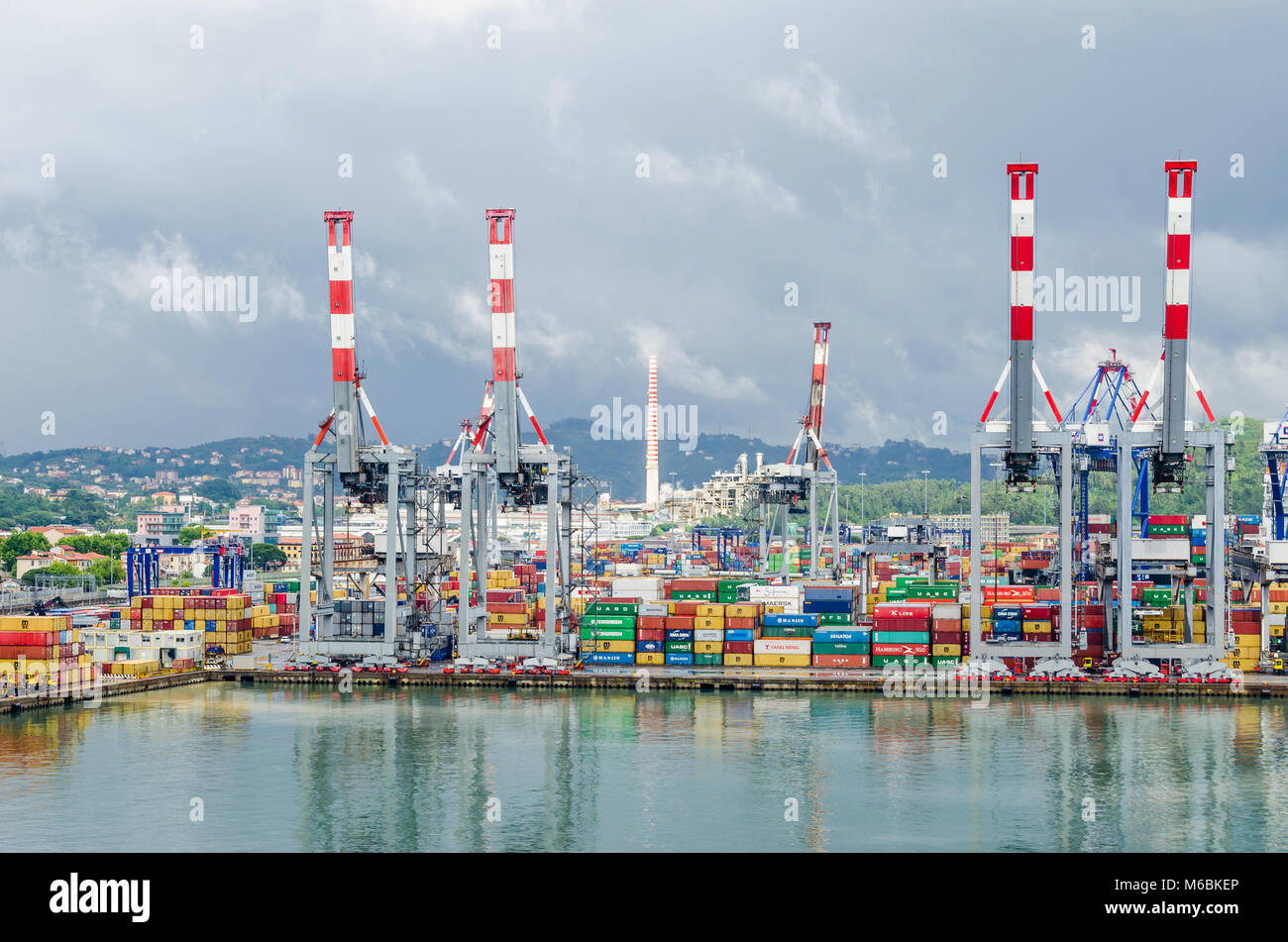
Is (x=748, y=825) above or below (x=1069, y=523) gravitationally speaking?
below

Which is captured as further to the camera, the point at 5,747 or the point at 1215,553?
the point at 1215,553

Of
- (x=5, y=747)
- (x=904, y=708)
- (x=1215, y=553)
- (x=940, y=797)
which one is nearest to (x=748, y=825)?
(x=940, y=797)

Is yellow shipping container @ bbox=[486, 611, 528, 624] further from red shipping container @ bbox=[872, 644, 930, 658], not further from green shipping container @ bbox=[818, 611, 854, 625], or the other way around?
red shipping container @ bbox=[872, 644, 930, 658]

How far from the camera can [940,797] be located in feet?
90.3

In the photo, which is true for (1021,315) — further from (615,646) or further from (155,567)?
(155,567)

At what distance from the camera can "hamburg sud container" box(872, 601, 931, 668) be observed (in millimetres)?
43500

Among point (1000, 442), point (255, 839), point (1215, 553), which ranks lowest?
point (255, 839)

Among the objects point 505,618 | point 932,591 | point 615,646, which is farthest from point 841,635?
point 505,618

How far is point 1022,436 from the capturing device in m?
40.5

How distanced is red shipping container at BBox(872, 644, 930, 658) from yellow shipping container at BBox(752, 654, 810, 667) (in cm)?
217

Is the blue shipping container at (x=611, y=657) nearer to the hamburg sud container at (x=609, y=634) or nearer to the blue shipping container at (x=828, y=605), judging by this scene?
the hamburg sud container at (x=609, y=634)
